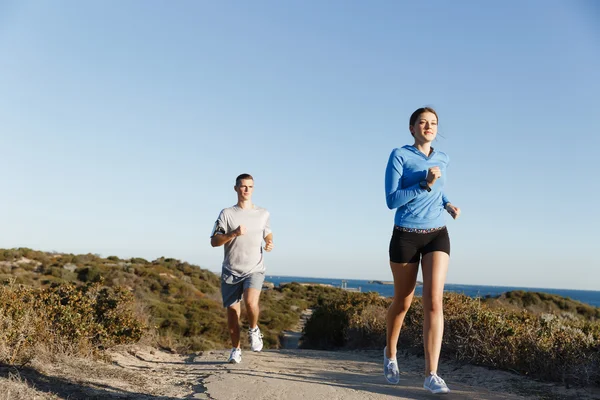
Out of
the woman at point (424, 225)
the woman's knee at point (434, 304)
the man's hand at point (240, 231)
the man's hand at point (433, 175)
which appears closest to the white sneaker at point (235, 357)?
the man's hand at point (240, 231)

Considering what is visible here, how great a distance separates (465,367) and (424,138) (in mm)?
3446

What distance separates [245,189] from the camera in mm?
6934

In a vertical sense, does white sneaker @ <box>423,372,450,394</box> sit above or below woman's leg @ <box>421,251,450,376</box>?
below

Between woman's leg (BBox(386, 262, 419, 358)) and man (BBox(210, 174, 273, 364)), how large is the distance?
2.15 m

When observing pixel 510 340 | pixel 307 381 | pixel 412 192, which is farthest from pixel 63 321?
pixel 510 340

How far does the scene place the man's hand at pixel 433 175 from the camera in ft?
14.5

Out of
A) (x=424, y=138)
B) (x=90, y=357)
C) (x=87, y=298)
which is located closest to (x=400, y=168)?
(x=424, y=138)

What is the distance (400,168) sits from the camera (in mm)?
4680

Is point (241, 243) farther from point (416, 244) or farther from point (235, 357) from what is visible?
point (416, 244)

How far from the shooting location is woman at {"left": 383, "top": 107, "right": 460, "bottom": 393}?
178 inches

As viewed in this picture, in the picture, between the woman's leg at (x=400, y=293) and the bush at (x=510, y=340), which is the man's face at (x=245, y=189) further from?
the bush at (x=510, y=340)

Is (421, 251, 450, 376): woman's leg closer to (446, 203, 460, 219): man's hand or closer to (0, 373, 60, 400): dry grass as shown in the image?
(446, 203, 460, 219): man's hand

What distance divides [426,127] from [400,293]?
4.82 ft

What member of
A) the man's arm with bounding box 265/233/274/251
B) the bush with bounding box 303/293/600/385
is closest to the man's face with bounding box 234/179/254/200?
the man's arm with bounding box 265/233/274/251
